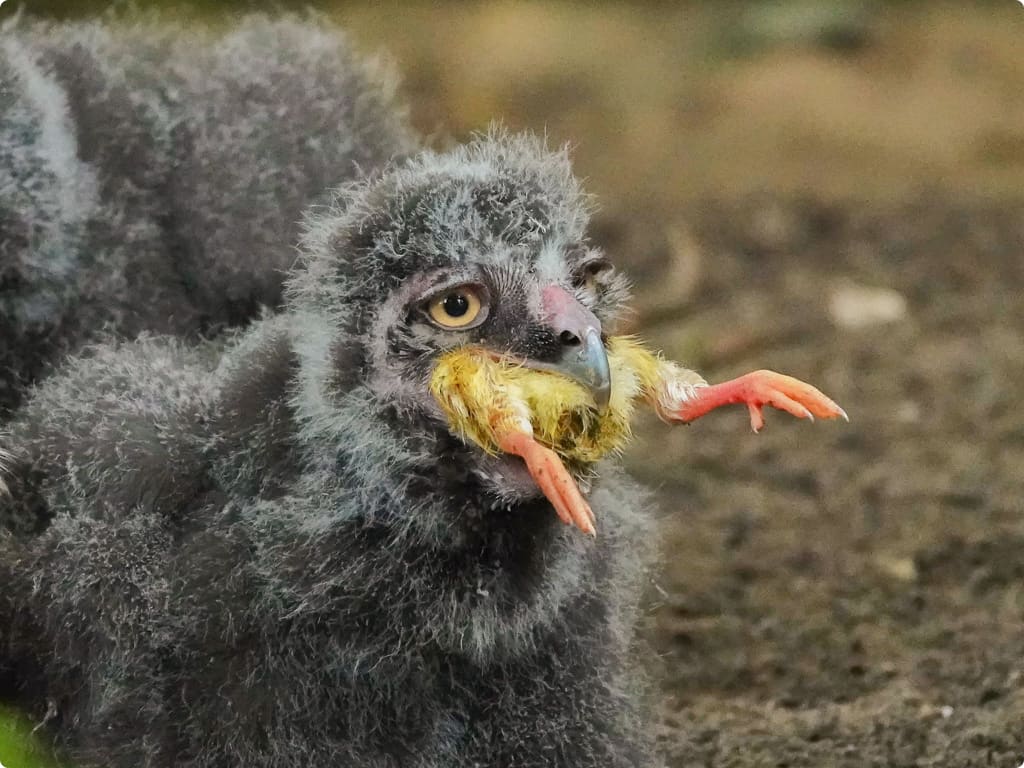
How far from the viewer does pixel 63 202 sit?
2549mm

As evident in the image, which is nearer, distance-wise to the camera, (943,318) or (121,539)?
(121,539)

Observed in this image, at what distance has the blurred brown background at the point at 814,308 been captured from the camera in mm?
2891

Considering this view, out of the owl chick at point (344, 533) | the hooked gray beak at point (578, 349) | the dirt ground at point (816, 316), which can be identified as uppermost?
the hooked gray beak at point (578, 349)

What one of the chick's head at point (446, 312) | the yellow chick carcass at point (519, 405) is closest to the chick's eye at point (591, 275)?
the chick's head at point (446, 312)

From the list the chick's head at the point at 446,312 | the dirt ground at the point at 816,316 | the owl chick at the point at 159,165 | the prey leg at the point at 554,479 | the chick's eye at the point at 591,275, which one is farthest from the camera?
the dirt ground at the point at 816,316

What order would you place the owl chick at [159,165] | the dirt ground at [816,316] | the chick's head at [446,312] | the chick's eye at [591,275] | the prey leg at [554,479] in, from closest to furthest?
the prey leg at [554,479] → the chick's head at [446,312] → the chick's eye at [591,275] → the owl chick at [159,165] → the dirt ground at [816,316]

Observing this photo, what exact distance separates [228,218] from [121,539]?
2.77 ft

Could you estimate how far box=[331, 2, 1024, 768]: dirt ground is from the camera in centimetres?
289

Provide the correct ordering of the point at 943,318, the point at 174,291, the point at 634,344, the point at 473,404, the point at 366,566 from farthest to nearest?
the point at 943,318 → the point at 174,291 → the point at 634,344 → the point at 366,566 → the point at 473,404

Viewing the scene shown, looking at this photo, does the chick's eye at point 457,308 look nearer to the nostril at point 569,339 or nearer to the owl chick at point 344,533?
the owl chick at point 344,533

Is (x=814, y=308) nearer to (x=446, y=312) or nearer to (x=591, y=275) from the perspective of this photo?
(x=591, y=275)

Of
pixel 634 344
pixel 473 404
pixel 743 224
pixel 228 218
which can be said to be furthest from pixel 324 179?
pixel 743 224

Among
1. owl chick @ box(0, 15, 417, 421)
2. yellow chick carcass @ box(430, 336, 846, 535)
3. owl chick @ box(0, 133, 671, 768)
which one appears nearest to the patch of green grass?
owl chick @ box(0, 133, 671, 768)

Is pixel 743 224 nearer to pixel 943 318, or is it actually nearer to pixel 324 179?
pixel 943 318
